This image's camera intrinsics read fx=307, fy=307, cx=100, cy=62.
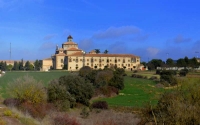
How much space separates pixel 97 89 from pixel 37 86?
2046 cm

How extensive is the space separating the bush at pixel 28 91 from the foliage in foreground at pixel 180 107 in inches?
556

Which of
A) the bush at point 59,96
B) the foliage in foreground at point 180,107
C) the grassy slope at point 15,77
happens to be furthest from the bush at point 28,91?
the foliage in foreground at point 180,107

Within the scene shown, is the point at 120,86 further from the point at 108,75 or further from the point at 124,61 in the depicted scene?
the point at 124,61

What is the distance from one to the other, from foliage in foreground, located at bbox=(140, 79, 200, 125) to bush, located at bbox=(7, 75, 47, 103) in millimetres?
14128

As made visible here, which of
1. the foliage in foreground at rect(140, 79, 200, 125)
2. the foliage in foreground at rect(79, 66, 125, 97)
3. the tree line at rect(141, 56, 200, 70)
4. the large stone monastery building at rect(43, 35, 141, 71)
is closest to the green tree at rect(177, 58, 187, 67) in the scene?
the tree line at rect(141, 56, 200, 70)

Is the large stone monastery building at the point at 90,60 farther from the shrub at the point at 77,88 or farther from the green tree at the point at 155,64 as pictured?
the shrub at the point at 77,88

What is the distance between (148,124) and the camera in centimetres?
1977

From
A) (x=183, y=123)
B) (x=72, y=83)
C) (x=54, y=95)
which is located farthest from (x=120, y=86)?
(x=183, y=123)

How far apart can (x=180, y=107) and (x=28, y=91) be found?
18.1m

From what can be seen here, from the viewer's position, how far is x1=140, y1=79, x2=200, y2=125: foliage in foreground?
15.3 meters

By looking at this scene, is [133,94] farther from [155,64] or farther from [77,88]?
[155,64]

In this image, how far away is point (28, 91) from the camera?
98.9ft

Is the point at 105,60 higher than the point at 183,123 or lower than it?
higher

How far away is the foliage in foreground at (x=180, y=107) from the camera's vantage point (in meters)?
15.3
